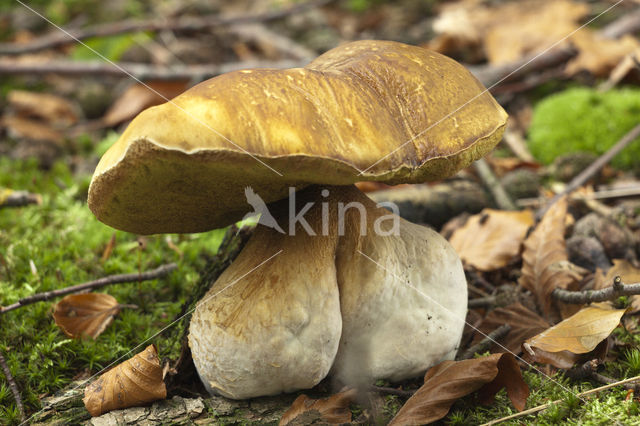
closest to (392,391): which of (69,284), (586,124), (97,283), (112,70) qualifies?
(97,283)

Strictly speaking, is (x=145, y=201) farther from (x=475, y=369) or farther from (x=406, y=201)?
(x=406, y=201)

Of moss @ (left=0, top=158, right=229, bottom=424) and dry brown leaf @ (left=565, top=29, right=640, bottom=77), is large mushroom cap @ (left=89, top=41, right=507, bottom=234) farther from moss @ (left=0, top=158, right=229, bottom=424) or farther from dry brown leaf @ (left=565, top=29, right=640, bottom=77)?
dry brown leaf @ (left=565, top=29, right=640, bottom=77)

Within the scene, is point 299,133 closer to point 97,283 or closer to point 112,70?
point 97,283

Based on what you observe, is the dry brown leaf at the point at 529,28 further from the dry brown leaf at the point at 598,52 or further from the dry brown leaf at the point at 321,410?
the dry brown leaf at the point at 321,410

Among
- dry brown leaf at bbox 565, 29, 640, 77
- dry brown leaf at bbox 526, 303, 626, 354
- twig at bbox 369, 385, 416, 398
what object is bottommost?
twig at bbox 369, 385, 416, 398

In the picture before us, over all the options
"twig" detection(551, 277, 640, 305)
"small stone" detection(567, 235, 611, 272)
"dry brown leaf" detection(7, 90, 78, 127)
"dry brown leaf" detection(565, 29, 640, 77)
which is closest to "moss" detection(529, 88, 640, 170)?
"dry brown leaf" detection(565, 29, 640, 77)

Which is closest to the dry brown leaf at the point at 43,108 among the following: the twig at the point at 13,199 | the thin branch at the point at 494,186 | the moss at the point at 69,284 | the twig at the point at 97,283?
the moss at the point at 69,284
